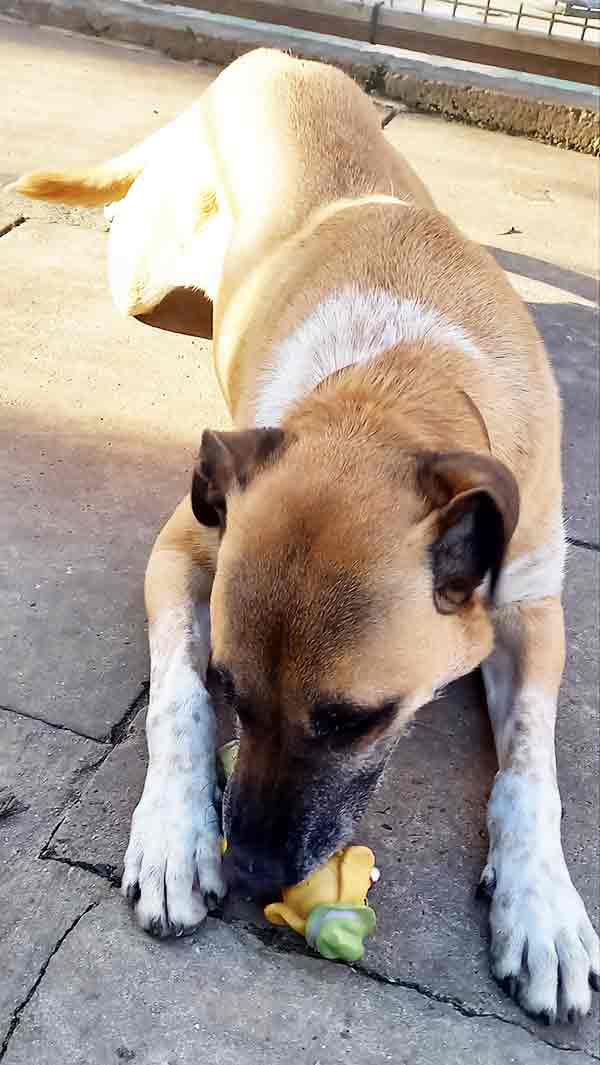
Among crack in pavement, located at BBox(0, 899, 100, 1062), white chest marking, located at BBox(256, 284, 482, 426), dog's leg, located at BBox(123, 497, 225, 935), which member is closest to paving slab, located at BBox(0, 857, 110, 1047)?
crack in pavement, located at BBox(0, 899, 100, 1062)

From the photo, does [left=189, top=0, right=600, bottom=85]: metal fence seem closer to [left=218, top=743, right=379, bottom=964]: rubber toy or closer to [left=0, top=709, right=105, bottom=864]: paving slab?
[left=0, top=709, right=105, bottom=864]: paving slab

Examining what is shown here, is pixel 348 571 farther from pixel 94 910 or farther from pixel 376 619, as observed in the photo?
pixel 94 910

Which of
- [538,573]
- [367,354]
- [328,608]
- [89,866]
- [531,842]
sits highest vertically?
[367,354]

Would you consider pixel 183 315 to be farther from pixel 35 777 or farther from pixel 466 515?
pixel 466 515

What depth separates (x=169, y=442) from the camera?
12.1 ft

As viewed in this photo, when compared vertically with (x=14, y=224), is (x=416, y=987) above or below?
below

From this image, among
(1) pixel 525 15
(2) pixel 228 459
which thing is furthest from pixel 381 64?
(2) pixel 228 459

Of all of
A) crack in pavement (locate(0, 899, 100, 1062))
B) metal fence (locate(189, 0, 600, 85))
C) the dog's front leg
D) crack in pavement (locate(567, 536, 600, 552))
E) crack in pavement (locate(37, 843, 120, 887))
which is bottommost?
crack in pavement (locate(37, 843, 120, 887))

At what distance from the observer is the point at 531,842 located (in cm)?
238

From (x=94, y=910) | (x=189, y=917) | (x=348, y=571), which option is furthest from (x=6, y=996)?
(x=348, y=571)

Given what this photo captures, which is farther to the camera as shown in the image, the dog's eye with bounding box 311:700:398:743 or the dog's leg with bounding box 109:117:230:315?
the dog's leg with bounding box 109:117:230:315

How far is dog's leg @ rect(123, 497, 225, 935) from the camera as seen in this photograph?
221cm

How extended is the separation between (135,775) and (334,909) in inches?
23.5

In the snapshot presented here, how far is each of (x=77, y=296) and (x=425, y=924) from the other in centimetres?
307
